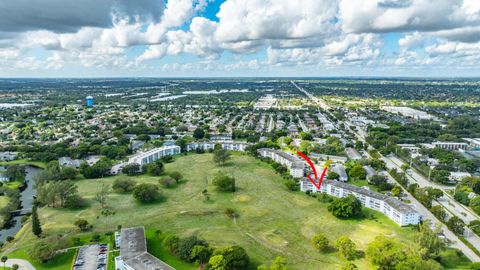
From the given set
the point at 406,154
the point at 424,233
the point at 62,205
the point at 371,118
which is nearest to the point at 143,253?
the point at 62,205

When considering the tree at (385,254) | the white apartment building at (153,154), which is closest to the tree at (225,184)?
the white apartment building at (153,154)

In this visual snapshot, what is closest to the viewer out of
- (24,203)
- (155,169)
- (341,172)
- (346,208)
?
(346,208)

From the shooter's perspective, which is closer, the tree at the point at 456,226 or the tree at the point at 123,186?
the tree at the point at 456,226

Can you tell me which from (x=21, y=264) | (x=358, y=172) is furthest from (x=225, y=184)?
(x=21, y=264)

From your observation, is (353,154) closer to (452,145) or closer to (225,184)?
(452,145)

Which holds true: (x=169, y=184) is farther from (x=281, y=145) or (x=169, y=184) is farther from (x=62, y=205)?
(x=281, y=145)

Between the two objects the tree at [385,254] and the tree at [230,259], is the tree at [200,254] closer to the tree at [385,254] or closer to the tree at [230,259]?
the tree at [230,259]
